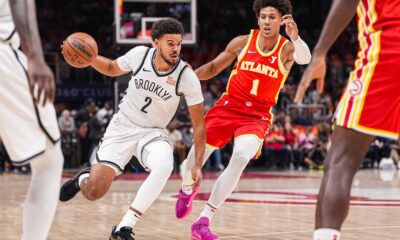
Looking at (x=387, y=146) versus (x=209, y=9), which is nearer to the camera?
(x=387, y=146)

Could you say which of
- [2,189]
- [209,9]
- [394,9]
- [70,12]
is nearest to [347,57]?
[209,9]

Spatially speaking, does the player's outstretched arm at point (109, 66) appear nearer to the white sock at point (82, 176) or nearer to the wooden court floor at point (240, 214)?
the white sock at point (82, 176)

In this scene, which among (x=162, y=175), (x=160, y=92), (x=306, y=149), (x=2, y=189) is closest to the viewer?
(x=162, y=175)

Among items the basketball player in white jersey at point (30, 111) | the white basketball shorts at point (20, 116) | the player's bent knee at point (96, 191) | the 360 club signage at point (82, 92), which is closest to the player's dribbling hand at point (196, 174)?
the player's bent knee at point (96, 191)

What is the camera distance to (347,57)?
78.1 ft

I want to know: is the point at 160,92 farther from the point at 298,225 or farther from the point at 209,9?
the point at 209,9

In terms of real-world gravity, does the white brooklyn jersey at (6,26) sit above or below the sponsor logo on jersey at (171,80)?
above

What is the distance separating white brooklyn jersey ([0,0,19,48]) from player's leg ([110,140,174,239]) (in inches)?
88.8

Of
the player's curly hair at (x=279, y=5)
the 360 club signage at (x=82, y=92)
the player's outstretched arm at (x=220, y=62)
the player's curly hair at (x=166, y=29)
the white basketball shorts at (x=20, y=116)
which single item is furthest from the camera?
the 360 club signage at (x=82, y=92)

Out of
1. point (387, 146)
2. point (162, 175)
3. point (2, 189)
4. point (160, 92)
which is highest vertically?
point (160, 92)

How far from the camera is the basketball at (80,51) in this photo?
620 centimetres

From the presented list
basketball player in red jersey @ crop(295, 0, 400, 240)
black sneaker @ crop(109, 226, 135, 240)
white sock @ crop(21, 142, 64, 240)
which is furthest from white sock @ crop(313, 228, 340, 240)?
black sneaker @ crop(109, 226, 135, 240)

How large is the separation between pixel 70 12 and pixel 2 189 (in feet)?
42.4

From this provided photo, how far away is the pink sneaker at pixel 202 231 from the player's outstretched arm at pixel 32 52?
9.01 feet
